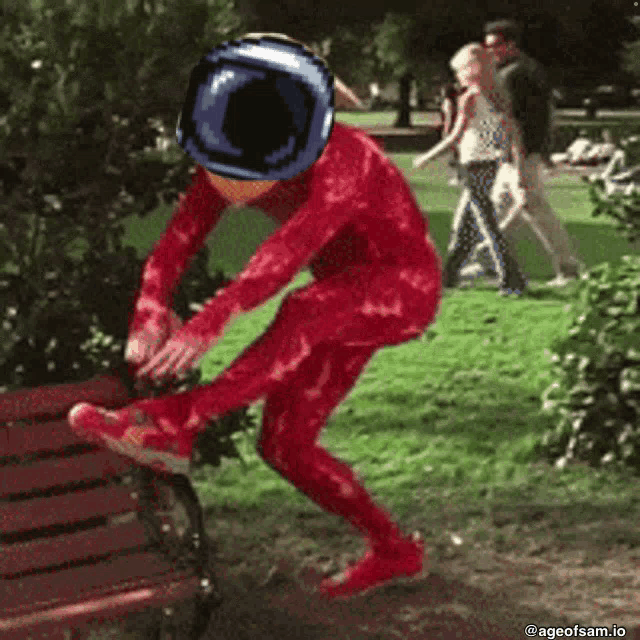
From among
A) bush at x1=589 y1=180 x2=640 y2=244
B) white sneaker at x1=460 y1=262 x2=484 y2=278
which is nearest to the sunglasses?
white sneaker at x1=460 y1=262 x2=484 y2=278

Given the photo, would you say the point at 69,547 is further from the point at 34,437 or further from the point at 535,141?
the point at 535,141

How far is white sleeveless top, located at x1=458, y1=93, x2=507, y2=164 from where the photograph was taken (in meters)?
12.1

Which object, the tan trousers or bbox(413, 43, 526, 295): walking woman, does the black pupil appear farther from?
the tan trousers

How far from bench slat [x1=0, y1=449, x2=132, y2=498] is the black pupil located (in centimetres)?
94

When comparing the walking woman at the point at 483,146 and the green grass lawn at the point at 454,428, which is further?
the walking woman at the point at 483,146

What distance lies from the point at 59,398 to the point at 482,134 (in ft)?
27.1

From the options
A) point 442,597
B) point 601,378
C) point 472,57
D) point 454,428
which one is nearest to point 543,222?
point 472,57

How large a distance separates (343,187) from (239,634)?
58.9 inches

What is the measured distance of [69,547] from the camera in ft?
13.7

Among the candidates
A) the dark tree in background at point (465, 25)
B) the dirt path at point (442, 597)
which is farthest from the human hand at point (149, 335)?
the dark tree in background at point (465, 25)

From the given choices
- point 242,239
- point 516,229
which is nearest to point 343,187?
point 516,229

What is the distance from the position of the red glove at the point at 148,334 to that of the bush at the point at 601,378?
9.92 feet

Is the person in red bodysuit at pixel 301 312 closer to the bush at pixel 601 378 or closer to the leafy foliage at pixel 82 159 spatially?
the leafy foliage at pixel 82 159

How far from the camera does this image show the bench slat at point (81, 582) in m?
3.99
